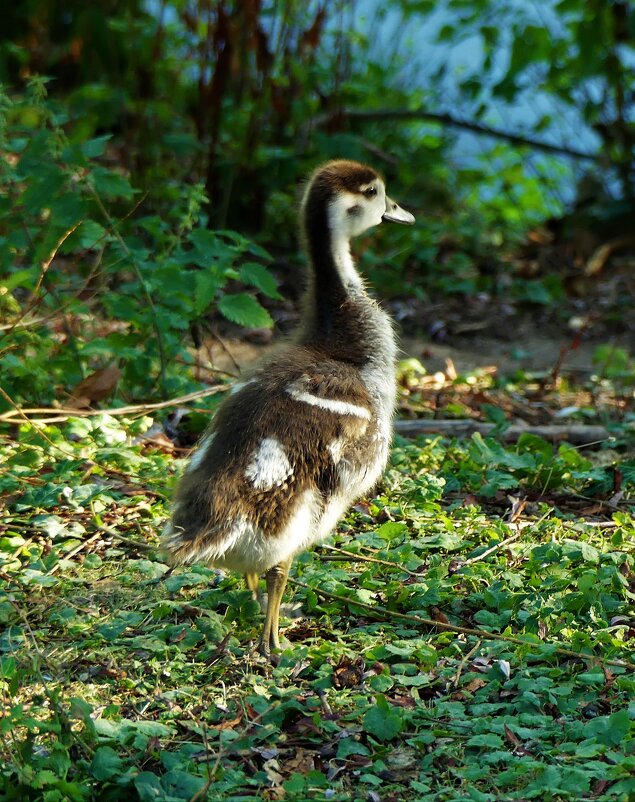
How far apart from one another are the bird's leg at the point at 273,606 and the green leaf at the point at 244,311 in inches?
66.2

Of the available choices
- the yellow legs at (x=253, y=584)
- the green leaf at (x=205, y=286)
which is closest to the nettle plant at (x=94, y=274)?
the green leaf at (x=205, y=286)

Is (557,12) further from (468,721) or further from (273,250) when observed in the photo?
(468,721)

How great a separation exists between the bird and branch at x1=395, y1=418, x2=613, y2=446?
149 cm

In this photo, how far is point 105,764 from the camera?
3057 mm

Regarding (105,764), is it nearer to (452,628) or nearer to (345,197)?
(452,628)

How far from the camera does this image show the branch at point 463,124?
33.1 ft

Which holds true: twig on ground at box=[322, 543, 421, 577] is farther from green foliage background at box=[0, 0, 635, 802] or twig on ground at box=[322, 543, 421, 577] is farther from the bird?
the bird

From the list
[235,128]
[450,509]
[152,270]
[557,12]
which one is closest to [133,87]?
[235,128]

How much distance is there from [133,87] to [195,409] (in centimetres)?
524

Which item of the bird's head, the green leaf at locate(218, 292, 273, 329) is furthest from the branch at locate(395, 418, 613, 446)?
the bird's head

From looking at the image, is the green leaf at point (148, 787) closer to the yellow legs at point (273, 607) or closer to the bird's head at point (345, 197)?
the yellow legs at point (273, 607)

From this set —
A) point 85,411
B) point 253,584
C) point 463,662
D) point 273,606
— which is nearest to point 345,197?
point 85,411

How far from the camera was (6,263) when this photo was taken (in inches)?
212

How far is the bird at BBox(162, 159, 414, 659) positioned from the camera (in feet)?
11.8
